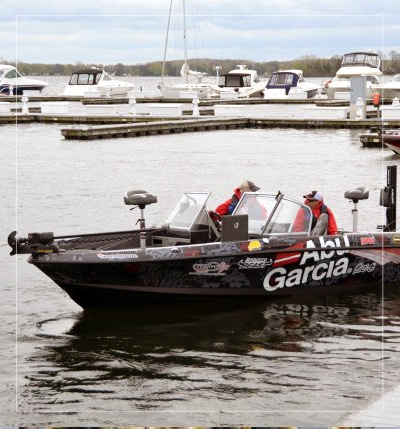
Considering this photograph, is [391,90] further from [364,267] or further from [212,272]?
[212,272]

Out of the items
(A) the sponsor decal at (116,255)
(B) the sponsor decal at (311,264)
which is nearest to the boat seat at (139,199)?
(A) the sponsor decal at (116,255)

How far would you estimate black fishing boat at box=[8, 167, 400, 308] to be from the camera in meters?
13.8

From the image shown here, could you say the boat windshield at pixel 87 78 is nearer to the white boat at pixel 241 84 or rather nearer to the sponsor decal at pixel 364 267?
the white boat at pixel 241 84

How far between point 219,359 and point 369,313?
3.21m

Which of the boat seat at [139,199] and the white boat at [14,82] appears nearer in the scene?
the boat seat at [139,199]

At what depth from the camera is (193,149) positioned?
1633 inches

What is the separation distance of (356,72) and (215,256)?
64.8 metres

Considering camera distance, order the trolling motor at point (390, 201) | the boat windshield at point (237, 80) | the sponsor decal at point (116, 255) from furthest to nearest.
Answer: the boat windshield at point (237, 80)
the trolling motor at point (390, 201)
the sponsor decal at point (116, 255)

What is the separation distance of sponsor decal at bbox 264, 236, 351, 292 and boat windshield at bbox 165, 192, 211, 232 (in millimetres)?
1237

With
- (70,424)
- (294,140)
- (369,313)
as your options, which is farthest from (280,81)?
(70,424)

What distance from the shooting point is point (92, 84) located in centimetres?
8000

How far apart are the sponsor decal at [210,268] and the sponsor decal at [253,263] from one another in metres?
0.21

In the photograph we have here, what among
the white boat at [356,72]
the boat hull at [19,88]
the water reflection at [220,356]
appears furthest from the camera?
the boat hull at [19,88]

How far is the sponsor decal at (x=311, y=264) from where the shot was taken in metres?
14.5
